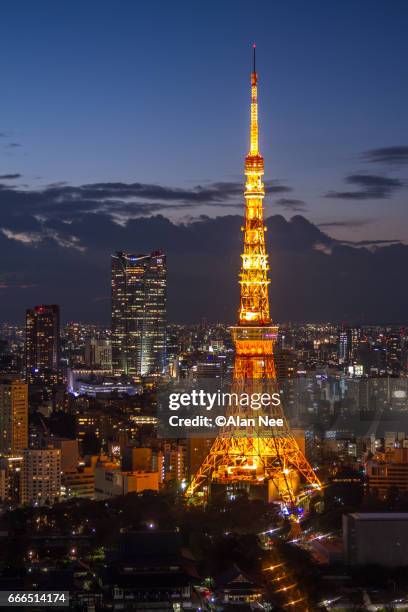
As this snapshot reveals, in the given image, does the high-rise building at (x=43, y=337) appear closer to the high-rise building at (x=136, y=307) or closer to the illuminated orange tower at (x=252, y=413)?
the high-rise building at (x=136, y=307)

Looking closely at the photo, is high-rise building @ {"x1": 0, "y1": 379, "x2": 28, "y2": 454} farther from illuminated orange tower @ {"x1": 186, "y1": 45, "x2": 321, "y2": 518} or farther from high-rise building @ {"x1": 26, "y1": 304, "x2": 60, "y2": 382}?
high-rise building @ {"x1": 26, "y1": 304, "x2": 60, "y2": 382}

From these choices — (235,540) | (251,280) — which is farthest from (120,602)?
(251,280)

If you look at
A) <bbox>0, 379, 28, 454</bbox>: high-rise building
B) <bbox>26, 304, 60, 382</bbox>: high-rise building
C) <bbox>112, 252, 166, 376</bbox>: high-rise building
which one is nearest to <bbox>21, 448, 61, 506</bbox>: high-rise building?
<bbox>0, 379, 28, 454</bbox>: high-rise building

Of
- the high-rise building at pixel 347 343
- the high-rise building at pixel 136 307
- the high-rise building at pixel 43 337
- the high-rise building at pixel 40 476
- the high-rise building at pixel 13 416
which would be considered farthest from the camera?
the high-rise building at pixel 136 307

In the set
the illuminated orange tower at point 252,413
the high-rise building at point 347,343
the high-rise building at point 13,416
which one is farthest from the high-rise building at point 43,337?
the illuminated orange tower at point 252,413

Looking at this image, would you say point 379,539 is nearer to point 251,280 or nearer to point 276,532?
point 276,532
